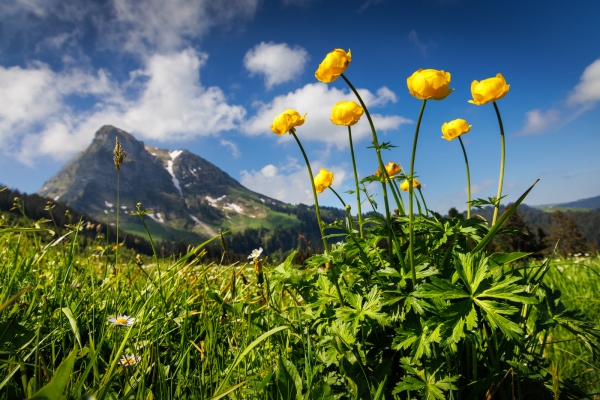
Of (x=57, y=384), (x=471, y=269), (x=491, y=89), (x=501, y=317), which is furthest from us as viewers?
(x=491, y=89)

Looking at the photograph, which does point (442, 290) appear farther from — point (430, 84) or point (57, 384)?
point (57, 384)

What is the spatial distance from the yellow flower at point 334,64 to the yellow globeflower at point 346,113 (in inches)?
6.9

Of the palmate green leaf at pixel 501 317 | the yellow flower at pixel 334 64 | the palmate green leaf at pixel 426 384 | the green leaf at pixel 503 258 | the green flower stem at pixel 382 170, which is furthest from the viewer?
the yellow flower at pixel 334 64

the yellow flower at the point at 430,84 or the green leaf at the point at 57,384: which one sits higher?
the yellow flower at the point at 430,84

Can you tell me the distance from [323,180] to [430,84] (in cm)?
96

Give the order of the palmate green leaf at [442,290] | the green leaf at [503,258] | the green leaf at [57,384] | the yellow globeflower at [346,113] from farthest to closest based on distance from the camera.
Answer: the yellow globeflower at [346,113] < the green leaf at [503,258] < the palmate green leaf at [442,290] < the green leaf at [57,384]

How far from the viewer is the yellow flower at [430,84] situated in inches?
67.1

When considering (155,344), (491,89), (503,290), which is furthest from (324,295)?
(491,89)

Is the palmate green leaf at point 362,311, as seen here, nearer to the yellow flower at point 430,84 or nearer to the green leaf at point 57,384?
the yellow flower at point 430,84

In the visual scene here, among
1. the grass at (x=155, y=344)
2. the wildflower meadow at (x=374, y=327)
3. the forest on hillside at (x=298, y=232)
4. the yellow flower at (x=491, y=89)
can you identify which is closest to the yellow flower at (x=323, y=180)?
the wildflower meadow at (x=374, y=327)

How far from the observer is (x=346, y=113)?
2.10 meters

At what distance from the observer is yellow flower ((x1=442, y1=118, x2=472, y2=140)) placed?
2.37 metres

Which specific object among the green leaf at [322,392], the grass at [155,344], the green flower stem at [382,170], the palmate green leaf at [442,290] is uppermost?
the green flower stem at [382,170]

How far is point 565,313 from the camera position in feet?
5.89
